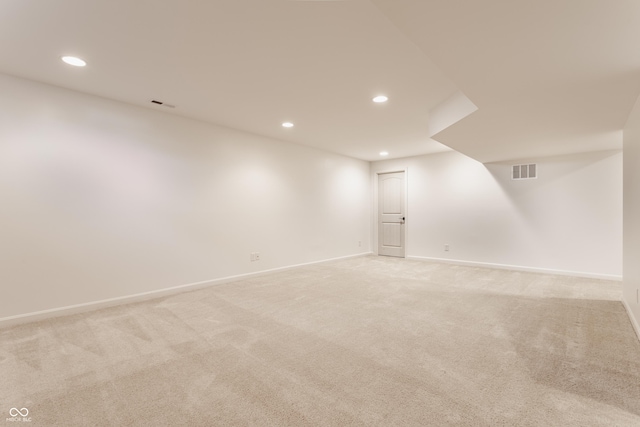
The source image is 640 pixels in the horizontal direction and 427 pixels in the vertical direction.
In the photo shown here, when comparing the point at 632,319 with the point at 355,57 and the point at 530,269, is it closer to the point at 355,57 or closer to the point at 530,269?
the point at 530,269

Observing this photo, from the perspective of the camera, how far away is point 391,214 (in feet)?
23.6

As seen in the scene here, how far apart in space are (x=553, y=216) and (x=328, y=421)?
549 centimetres

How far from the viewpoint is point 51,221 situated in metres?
3.06

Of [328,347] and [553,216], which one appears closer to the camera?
[328,347]

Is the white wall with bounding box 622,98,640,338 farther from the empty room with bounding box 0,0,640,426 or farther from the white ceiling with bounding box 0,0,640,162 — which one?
the white ceiling with bounding box 0,0,640,162

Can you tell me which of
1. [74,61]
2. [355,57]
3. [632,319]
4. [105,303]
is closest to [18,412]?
[105,303]

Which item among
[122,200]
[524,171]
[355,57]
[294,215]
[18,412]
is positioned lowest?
[18,412]

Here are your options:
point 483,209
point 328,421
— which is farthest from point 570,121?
point 328,421

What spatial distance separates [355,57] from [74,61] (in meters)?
2.53

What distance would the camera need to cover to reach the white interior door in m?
7.00

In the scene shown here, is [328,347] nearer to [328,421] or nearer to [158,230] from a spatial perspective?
[328,421]
